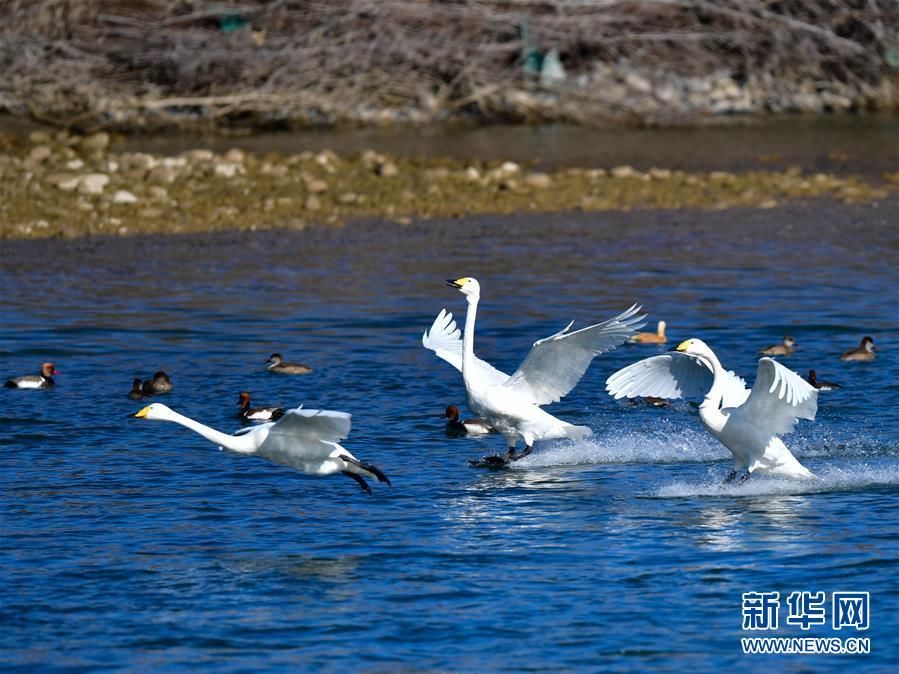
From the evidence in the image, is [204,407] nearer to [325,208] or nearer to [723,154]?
[325,208]

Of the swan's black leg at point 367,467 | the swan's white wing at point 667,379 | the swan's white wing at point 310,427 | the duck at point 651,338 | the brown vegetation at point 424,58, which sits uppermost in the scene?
the brown vegetation at point 424,58

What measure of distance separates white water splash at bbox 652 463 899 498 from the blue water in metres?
0.04

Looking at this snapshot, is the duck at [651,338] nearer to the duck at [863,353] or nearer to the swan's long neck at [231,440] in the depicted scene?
the duck at [863,353]

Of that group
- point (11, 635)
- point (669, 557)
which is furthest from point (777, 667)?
point (11, 635)

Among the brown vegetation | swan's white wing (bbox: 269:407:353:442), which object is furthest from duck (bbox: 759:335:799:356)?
the brown vegetation

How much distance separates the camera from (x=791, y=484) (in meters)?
13.0

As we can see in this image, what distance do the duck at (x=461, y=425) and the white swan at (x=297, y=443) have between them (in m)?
3.00

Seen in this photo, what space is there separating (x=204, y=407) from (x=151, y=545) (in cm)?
487

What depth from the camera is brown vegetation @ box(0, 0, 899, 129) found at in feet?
118

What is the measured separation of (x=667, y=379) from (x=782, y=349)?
461 centimetres

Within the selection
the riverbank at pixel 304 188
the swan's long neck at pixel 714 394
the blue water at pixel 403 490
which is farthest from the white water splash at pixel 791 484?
the riverbank at pixel 304 188

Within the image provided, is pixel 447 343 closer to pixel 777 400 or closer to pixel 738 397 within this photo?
pixel 738 397

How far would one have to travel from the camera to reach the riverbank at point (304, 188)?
25875 millimetres

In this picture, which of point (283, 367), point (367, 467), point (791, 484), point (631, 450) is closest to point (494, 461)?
point (631, 450)
